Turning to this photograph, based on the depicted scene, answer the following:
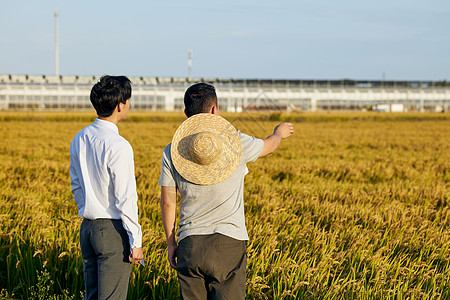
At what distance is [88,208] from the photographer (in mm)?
2639

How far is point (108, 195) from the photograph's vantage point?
104 inches

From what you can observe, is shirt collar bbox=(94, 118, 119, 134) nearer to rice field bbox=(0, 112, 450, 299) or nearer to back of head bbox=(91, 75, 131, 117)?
back of head bbox=(91, 75, 131, 117)

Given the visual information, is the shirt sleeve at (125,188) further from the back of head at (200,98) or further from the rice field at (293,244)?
the rice field at (293,244)

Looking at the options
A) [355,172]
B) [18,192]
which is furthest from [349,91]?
[18,192]

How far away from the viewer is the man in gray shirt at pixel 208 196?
2494mm

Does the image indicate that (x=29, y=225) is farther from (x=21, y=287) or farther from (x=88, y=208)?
(x=88, y=208)

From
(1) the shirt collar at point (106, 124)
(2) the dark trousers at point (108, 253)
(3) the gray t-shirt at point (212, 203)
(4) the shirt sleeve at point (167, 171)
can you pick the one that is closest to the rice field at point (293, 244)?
(2) the dark trousers at point (108, 253)

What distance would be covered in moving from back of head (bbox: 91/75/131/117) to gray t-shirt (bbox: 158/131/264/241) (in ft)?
1.33

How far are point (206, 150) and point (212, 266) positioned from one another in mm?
616

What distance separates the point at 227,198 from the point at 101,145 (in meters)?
0.76

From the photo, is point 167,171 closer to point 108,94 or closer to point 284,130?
point 108,94

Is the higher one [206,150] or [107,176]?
[206,150]

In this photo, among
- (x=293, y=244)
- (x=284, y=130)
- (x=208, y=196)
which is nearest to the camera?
(x=208, y=196)

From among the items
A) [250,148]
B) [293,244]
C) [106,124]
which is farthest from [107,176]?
[293,244]
